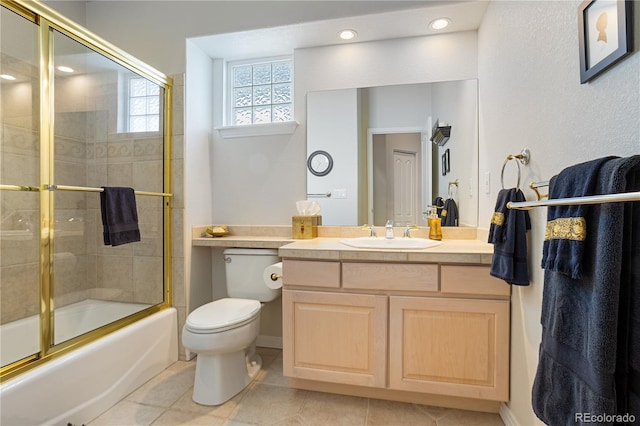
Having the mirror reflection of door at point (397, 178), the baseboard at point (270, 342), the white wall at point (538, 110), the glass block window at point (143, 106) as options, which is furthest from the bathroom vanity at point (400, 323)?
the glass block window at point (143, 106)

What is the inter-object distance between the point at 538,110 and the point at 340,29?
1.44m

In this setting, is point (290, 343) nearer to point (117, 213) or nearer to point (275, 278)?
point (275, 278)

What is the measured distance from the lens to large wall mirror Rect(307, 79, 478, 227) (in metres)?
2.08

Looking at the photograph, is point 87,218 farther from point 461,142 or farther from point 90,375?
point 461,142

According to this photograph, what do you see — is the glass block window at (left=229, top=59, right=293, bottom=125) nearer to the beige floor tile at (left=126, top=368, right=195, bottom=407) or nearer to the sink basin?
the sink basin

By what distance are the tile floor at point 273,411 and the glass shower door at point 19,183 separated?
0.65 meters

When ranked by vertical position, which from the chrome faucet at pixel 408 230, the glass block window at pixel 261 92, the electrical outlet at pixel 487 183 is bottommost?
the chrome faucet at pixel 408 230

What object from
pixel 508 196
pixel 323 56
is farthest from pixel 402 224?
pixel 323 56

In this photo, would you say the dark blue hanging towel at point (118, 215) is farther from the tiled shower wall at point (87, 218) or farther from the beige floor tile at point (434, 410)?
the beige floor tile at point (434, 410)

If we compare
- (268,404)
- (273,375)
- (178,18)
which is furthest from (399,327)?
(178,18)

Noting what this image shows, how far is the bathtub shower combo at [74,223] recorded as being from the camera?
147cm

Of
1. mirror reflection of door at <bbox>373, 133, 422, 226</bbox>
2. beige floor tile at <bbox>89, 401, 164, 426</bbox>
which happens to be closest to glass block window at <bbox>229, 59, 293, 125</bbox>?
mirror reflection of door at <bbox>373, 133, 422, 226</bbox>

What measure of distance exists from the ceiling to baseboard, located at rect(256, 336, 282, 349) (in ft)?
7.43

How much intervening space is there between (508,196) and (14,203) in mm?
2550
